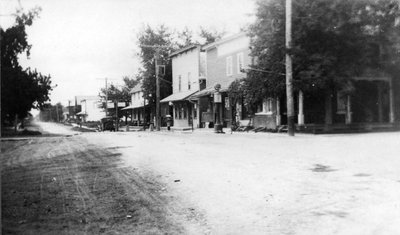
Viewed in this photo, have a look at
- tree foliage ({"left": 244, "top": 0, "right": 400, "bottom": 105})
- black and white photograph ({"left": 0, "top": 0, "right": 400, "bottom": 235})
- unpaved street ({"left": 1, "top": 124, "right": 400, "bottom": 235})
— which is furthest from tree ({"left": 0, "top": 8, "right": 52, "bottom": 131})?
unpaved street ({"left": 1, "top": 124, "right": 400, "bottom": 235})

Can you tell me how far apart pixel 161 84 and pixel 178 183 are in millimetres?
42747

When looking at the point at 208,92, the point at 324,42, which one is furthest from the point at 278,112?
the point at 208,92

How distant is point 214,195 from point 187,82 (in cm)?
3384

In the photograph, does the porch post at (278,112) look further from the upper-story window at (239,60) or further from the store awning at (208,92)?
the upper-story window at (239,60)

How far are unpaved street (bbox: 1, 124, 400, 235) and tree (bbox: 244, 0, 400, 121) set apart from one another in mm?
9678

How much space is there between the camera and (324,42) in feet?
69.5

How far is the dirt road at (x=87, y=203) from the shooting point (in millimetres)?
5496

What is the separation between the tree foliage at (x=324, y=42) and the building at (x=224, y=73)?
4.84 m

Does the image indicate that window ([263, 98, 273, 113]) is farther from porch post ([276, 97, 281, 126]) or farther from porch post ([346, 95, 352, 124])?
porch post ([346, 95, 352, 124])

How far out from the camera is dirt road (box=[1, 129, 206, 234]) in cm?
550

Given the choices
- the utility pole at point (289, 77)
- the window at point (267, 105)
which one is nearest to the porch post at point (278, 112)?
the window at point (267, 105)

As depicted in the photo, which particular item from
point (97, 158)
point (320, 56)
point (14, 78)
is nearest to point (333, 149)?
point (97, 158)

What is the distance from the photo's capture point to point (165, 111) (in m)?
47.0

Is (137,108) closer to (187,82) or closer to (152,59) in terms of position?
(152,59)
